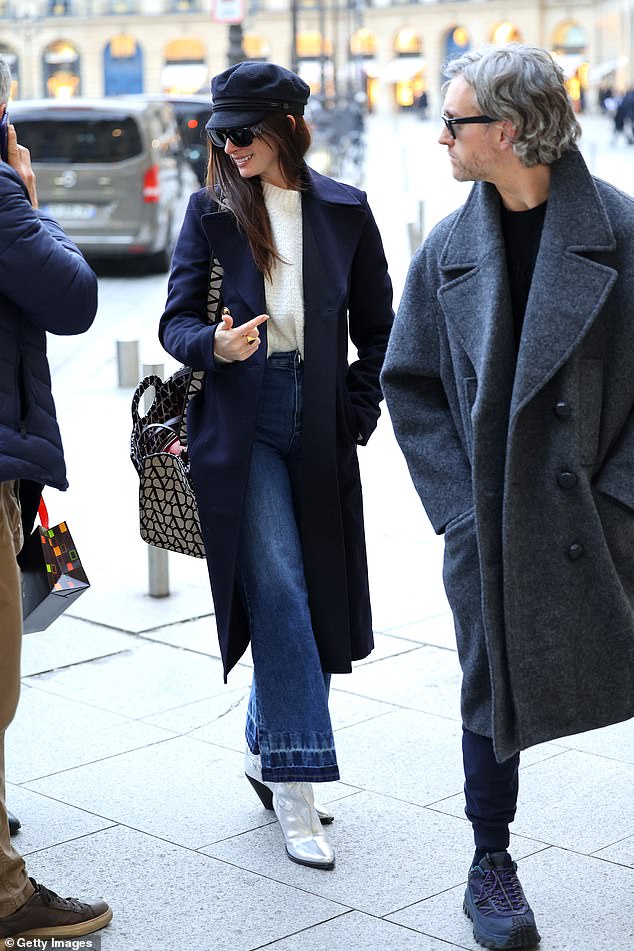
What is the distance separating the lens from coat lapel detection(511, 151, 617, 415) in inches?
111

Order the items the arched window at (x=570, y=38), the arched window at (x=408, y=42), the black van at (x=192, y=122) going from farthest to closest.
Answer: the arched window at (x=408, y=42) < the arched window at (x=570, y=38) < the black van at (x=192, y=122)

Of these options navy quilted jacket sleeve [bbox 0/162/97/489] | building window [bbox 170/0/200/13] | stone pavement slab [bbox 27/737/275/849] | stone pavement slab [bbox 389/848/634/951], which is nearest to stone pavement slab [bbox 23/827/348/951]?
stone pavement slab [bbox 27/737/275/849]

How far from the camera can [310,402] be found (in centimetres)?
347

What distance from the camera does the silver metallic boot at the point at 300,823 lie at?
3.46 meters

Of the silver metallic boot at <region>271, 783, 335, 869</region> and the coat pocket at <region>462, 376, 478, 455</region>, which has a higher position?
the coat pocket at <region>462, 376, 478, 455</region>

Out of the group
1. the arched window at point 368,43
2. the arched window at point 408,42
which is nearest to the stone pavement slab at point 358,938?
the arched window at point 408,42

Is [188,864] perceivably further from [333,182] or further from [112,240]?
[112,240]

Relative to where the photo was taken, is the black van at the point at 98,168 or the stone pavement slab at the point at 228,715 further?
the black van at the point at 98,168

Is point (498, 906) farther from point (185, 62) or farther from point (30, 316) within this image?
point (185, 62)

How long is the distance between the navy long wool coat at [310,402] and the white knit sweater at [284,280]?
24 millimetres

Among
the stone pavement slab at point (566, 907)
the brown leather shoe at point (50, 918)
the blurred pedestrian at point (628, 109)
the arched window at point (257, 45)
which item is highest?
the brown leather shoe at point (50, 918)

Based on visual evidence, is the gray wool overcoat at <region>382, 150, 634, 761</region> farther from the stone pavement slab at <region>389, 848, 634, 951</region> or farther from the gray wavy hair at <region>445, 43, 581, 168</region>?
the stone pavement slab at <region>389, 848, 634, 951</region>

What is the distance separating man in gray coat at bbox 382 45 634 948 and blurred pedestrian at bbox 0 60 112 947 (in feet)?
2.52

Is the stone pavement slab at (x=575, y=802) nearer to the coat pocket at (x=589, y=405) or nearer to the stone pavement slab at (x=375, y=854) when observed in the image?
the stone pavement slab at (x=375, y=854)
